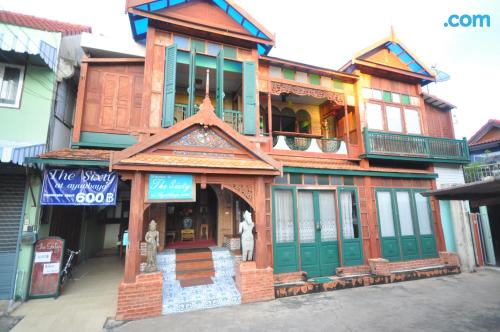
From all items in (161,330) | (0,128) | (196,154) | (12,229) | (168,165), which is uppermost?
(0,128)

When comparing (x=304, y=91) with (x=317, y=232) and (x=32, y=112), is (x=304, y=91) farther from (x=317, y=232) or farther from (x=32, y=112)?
(x=32, y=112)

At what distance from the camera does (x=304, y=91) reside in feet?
32.1

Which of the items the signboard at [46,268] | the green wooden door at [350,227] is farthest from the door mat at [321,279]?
the signboard at [46,268]

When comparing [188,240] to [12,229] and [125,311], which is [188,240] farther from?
[12,229]

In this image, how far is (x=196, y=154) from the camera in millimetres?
6352

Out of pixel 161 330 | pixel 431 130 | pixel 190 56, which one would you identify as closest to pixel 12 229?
pixel 161 330

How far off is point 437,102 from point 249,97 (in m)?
9.70

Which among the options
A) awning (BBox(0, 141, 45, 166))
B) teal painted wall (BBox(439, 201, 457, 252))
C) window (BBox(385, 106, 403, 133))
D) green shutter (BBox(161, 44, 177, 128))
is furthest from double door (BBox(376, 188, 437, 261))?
awning (BBox(0, 141, 45, 166))

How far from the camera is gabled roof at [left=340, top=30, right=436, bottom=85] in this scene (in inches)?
410

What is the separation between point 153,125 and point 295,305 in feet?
21.9

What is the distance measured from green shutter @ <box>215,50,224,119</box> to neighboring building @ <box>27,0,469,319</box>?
0.05 metres

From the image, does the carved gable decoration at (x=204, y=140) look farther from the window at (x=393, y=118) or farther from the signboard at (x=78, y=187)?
the window at (x=393, y=118)

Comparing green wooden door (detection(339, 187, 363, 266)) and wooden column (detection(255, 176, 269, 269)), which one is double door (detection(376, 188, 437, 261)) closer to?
green wooden door (detection(339, 187, 363, 266))

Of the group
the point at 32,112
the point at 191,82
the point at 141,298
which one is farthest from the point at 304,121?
the point at 32,112
